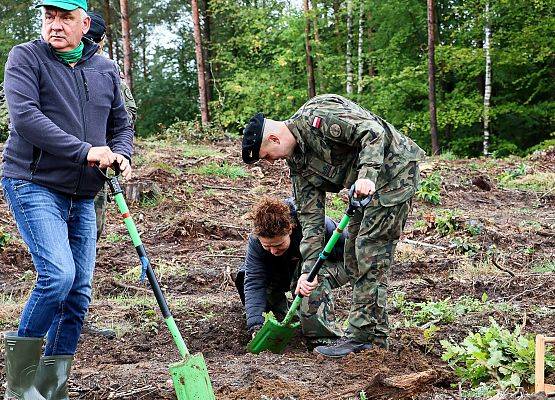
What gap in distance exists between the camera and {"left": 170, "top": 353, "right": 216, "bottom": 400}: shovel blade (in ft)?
9.93

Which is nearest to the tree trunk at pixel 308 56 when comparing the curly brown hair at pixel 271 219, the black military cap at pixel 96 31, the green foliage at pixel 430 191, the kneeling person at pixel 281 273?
the green foliage at pixel 430 191

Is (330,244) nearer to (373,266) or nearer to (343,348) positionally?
(373,266)

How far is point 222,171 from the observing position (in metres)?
12.6

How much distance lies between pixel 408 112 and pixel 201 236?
16540 millimetres

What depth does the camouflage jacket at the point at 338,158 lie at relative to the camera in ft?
12.6

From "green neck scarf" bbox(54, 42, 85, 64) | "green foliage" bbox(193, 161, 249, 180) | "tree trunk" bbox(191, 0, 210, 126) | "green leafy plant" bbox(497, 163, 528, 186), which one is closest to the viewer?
"green neck scarf" bbox(54, 42, 85, 64)

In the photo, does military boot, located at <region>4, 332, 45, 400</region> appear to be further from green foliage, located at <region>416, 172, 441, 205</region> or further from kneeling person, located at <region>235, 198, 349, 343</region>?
green foliage, located at <region>416, 172, 441, 205</region>

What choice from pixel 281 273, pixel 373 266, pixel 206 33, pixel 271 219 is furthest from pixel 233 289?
pixel 206 33

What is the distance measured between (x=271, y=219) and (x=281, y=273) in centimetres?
74

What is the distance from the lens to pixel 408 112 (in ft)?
79.0

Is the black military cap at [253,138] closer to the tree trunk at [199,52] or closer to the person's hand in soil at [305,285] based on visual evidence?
the person's hand in soil at [305,285]

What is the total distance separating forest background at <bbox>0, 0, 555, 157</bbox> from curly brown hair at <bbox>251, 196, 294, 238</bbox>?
12990mm

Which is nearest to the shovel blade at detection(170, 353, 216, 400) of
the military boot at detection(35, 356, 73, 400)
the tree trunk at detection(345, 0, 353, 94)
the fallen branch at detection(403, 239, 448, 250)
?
the military boot at detection(35, 356, 73, 400)

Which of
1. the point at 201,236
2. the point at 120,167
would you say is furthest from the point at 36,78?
the point at 201,236
